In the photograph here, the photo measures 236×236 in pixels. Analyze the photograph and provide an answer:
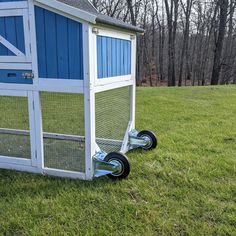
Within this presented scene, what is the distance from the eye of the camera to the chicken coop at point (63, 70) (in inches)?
111

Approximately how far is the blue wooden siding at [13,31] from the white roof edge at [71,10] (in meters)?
0.34

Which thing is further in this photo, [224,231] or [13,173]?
[13,173]

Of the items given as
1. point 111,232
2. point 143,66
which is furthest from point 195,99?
point 143,66

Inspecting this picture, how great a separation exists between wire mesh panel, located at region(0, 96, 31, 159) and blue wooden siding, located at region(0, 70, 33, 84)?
451mm

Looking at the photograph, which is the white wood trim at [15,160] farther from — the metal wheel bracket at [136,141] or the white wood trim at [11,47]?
the metal wheel bracket at [136,141]

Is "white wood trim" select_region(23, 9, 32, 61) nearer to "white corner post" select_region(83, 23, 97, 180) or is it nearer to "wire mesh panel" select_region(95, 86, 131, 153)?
"white corner post" select_region(83, 23, 97, 180)

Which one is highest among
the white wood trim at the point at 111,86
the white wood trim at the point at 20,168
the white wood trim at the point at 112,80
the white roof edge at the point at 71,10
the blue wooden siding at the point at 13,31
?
the white roof edge at the point at 71,10

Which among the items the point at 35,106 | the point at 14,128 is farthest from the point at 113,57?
the point at 14,128

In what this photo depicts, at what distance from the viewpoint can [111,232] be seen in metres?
2.21

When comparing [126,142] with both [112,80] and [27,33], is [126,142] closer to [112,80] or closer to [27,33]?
[112,80]

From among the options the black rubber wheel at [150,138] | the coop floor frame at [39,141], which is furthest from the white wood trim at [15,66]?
the black rubber wheel at [150,138]

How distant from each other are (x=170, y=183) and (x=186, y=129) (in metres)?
2.25

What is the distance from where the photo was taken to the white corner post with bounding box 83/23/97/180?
2764 millimetres

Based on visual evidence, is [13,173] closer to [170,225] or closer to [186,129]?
[170,225]
